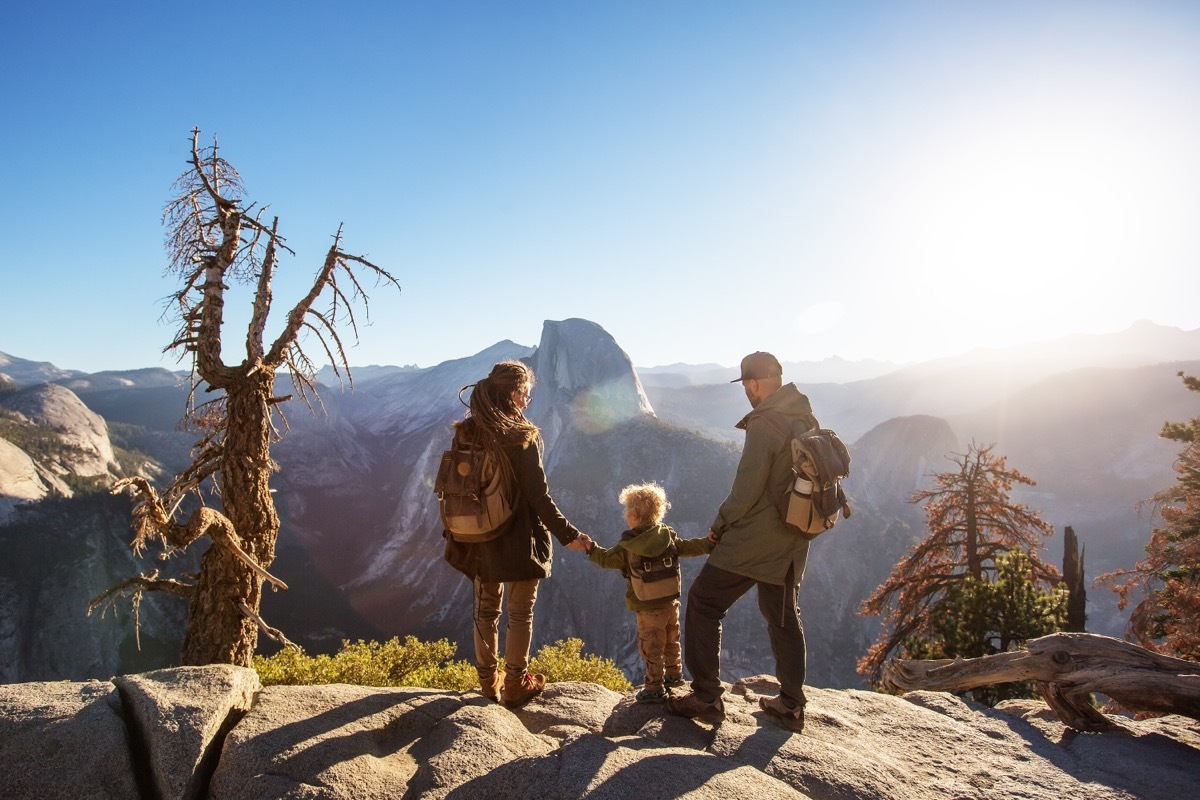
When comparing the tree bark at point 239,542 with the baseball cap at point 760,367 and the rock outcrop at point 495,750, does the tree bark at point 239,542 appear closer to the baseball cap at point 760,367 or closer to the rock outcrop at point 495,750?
the rock outcrop at point 495,750

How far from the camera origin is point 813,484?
411 cm

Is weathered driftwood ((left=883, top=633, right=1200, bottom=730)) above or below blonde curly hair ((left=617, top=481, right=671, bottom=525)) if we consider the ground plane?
below

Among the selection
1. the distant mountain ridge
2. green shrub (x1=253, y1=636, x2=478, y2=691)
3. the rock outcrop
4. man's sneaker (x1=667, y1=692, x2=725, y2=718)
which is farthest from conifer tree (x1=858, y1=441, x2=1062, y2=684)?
the distant mountain ridge

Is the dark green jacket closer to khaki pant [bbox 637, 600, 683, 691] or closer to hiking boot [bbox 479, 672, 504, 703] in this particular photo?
khaki pant [bbox 637, 600, 683, 691]

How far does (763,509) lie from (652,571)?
3.41ft

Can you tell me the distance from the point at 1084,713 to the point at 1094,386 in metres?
133

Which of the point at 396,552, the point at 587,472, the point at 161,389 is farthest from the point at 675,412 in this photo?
the point at 161,389

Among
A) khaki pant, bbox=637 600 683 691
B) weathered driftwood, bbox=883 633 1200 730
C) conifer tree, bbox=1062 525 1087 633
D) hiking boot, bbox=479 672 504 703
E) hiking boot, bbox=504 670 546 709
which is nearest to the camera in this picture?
khaki pant, bbox=637 600 683 691

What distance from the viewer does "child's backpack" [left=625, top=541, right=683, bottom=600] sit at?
14.9 ft

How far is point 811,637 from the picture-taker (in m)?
52.7

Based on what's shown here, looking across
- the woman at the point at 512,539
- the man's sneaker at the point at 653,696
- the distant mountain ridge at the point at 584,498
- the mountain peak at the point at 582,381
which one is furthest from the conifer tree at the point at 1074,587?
the mountain peak at the point at 582,381

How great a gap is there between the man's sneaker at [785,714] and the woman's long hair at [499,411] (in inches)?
120

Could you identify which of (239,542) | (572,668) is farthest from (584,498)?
(239,542)

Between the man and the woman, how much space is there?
3.80ft
